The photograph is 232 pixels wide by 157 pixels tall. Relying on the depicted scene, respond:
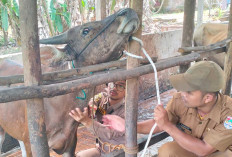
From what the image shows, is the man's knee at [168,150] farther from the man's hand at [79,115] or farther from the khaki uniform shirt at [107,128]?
the man's hand at [79,115]

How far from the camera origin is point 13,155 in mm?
3979

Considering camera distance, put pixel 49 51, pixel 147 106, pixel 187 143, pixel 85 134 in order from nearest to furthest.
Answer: pixel 187 143
pixel 49 51
pixel 85 134
pixel 147 106

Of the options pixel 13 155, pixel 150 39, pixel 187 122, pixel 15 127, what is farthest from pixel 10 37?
pixel 187 122

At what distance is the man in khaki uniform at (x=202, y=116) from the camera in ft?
6.73

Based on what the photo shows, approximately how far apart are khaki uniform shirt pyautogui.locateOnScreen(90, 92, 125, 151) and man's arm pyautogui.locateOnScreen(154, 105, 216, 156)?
0.58 metres

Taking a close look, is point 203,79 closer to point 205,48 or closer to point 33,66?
point 205,48

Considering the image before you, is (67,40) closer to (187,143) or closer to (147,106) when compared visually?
(187,143)

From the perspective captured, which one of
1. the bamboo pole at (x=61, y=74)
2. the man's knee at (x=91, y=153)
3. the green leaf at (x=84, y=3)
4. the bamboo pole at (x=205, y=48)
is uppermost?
the green leaf at (x=84, y=3)

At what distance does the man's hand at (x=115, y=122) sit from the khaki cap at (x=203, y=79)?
63 centimetres

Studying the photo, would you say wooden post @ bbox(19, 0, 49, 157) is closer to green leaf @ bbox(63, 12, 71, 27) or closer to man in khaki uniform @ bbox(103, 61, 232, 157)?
man in khaki uniform @ bbox(103, 61, 232, 157)

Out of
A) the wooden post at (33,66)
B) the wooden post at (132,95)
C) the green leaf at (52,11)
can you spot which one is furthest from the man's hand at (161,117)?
the green leaf at (52,11)

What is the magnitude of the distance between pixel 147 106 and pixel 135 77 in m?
4.09

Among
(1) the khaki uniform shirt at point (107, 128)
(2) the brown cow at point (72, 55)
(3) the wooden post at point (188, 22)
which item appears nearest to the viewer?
(2) the brown cow at point (72, 55)

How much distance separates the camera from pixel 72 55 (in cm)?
237
